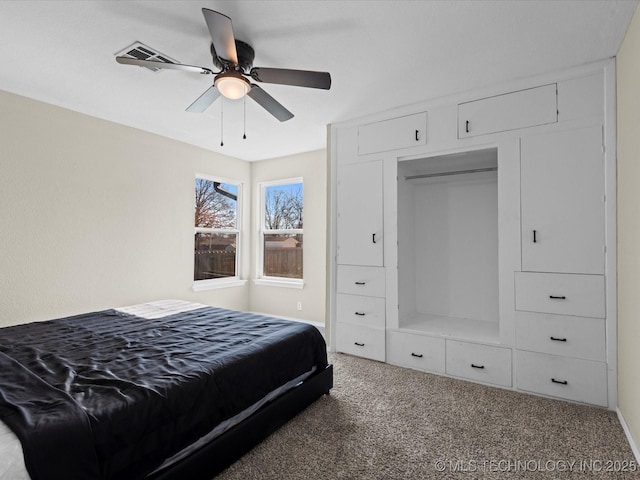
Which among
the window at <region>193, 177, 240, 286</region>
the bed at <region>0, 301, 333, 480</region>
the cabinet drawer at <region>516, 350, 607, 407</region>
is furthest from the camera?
the window at <region>193, 177, 240, 286</region>

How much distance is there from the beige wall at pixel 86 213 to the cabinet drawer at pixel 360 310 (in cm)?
209

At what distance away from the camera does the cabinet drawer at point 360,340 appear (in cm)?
340

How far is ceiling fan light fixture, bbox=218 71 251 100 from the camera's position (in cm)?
212

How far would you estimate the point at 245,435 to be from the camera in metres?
1.89

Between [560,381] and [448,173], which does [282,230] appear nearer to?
[448,173]

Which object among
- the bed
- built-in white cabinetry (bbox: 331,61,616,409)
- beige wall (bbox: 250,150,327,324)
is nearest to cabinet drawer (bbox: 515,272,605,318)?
built-in white cabinetry (bbox: 331,61,616,409)

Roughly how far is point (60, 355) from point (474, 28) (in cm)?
313

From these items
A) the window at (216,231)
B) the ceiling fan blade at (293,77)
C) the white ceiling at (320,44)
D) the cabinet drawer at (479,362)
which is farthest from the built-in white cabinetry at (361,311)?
the window at (216,231)

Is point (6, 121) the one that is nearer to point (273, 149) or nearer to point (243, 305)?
point (273, 149)

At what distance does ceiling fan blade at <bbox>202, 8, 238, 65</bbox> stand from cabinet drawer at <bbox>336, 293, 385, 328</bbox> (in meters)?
2.42

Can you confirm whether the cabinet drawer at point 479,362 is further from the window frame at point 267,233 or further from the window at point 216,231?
the window at point 216,231

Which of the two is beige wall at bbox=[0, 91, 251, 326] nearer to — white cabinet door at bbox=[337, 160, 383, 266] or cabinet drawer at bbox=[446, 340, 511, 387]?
white cabinet door at bbox=[337, 160, 383, 266]

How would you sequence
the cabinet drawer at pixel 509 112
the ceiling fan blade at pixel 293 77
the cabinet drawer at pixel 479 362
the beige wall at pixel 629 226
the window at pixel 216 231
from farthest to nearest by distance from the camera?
the window at pixel 216 231 < the cabinet drawer at pixel 479 362 < the cabinet drawer at pixel 509 112 < the ceiling fan blade at pixel 293 77 < the beige wall at pixel 629 226

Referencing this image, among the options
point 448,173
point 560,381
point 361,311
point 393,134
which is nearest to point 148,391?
point 361,311
